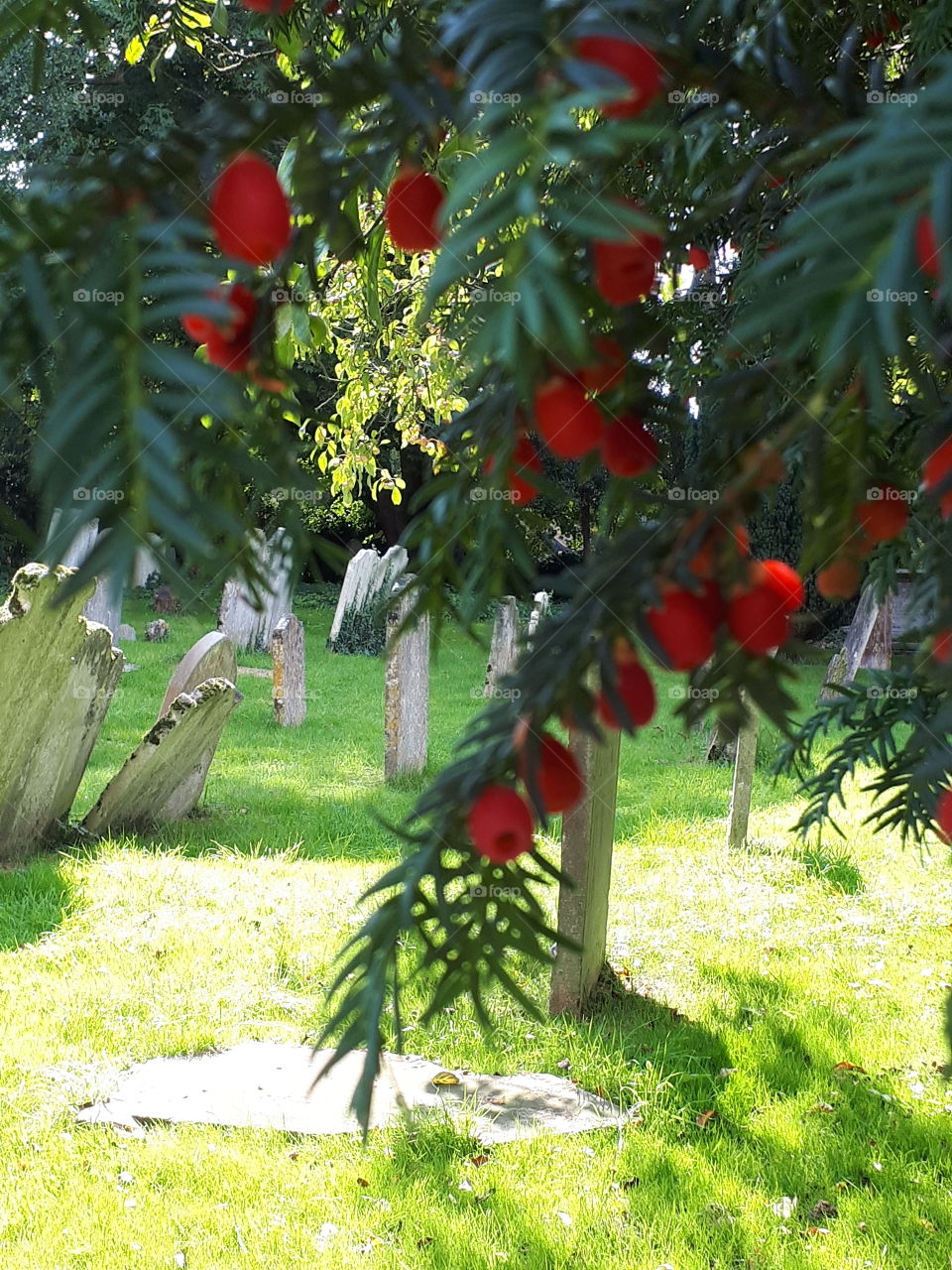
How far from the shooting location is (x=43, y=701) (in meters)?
4.01

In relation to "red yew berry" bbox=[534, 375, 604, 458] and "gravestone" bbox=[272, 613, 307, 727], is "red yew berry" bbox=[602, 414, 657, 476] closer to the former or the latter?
"red yew berry" bbox=[534, 375, 604, 458]

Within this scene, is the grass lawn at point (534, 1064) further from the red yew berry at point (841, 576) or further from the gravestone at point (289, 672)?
the gravestone at point (289, 672)

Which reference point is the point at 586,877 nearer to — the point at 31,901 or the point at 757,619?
the point at 31,901

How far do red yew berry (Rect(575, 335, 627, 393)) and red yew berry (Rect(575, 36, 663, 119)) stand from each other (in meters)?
0.14

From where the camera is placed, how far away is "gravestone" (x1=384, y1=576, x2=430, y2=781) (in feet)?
19.7

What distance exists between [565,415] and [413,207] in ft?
0.53

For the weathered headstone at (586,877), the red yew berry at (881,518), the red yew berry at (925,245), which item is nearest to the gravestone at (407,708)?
the weathered headstone at (586,877)

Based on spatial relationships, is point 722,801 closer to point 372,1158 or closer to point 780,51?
point 372,1158

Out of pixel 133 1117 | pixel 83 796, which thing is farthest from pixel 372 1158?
pixel 83 796

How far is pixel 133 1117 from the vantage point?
267 centimetres

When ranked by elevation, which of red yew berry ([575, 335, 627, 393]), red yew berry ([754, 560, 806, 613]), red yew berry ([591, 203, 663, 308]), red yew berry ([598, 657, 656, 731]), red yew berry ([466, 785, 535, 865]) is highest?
red yew berry ([591, 203, 663, 308])

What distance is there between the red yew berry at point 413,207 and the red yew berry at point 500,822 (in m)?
0.32

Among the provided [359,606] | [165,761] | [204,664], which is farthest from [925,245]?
[359,606]

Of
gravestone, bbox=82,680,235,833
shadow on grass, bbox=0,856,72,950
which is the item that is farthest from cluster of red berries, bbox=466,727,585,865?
gravestone, bbox=82,680,235,833
